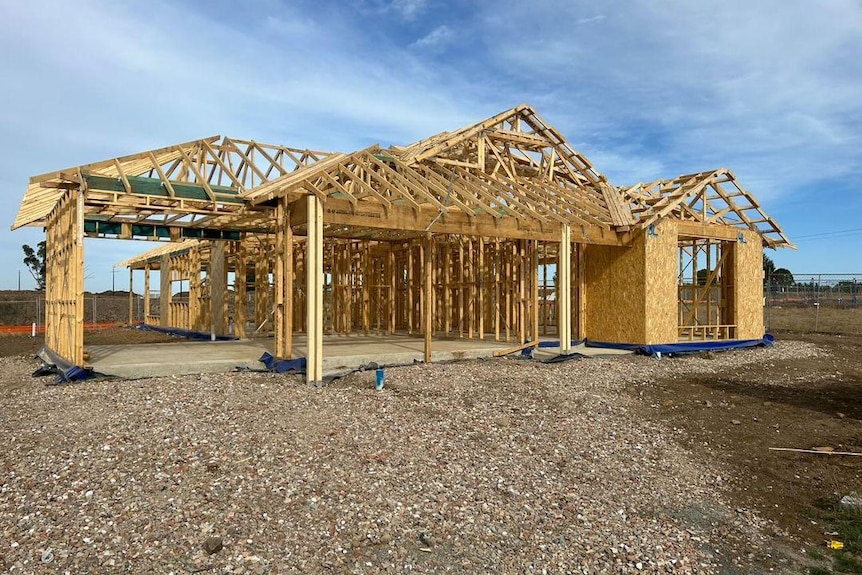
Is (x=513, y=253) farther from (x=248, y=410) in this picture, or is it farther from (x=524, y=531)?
(x=524, y=531)

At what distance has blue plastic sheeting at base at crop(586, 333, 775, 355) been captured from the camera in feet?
48.0

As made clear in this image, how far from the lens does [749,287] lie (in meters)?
17.3

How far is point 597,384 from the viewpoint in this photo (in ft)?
34.3

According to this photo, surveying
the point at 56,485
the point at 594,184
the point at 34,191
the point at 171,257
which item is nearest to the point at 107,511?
the point at 56,485

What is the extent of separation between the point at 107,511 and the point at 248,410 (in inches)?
113

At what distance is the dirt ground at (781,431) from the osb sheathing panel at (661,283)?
223cm

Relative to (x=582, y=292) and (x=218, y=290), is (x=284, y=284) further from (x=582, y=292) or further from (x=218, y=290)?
(x=582, y=292)

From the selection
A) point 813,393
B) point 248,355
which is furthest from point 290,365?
point 813,393

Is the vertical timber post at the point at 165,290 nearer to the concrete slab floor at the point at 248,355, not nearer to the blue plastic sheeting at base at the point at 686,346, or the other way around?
the concrete slab floor at the point at 248,355

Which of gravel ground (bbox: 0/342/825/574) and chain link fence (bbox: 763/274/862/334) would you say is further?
chain link fence (bbox: 763/274/862/334)

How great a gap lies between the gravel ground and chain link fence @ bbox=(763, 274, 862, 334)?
2063 centimetres

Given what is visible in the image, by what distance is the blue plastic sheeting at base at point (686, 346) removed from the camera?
575 inches

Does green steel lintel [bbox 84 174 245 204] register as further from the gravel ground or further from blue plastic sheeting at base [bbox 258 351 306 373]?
the gravel ground

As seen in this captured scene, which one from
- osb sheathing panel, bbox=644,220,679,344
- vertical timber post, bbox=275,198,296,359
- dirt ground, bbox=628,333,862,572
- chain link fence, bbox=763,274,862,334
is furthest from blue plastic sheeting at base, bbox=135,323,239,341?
chain link fence, bbox=763,274,862,334
